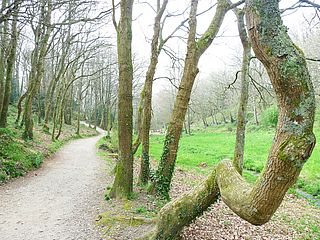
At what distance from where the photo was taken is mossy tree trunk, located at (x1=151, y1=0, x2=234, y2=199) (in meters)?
7.42

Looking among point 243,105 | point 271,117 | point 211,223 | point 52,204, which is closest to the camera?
point 211,223

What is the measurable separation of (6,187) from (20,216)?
2.82 metres

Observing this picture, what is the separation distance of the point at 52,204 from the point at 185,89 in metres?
4.82

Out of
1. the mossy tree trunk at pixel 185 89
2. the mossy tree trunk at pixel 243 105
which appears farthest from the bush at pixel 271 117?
the mossy tree trunk at pixel 185 89

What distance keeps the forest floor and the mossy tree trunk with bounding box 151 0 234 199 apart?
641 mm

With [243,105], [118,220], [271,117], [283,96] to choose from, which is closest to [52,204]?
[118,220]

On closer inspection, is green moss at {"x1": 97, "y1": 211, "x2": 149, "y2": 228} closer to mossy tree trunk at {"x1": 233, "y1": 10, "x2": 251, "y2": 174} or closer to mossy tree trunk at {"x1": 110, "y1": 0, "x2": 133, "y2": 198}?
mossy tree trunk at {"x1": 110, "y1": 0, "x2": 133, "y2": 198}

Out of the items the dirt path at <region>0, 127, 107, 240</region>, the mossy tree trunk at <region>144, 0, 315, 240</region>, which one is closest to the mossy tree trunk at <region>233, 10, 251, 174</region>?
the dirt path at <region>0, 127, 107, 240</region>

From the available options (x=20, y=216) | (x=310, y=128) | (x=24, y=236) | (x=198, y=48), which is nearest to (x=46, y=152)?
(x=20, y=216)

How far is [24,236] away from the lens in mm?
5836

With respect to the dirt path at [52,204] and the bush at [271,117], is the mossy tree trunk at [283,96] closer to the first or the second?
the dirt path at [52,204]

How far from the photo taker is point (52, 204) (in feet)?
26.2

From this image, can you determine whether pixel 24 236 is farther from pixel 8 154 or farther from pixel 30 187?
pixel 8 154

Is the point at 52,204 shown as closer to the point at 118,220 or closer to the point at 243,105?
the point at 118,220
